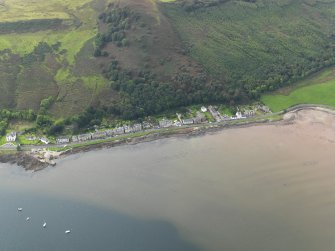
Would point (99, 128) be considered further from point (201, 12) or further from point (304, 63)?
point (304, 63)

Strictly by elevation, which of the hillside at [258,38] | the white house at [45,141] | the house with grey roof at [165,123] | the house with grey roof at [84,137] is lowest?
the white house at [45,141]

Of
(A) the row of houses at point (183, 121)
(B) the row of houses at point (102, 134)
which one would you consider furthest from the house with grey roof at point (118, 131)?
(A) the row of houses at point (183, 121)

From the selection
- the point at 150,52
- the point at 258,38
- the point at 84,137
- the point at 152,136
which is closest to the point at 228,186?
the point at 152,136

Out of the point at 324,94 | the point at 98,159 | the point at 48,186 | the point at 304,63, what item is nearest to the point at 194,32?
the point at 304,63

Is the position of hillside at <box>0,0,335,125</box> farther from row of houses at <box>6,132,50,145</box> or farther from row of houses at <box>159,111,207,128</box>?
row of houses at <box>6,132,50,145</box>

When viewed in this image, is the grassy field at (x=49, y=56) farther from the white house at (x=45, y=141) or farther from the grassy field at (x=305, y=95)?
the grassy field at (x=305, y=95)

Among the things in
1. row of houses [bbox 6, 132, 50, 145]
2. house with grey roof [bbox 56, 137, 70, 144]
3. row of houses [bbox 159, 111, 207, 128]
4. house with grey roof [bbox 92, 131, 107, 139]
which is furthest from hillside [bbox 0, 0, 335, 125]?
row of houses [bbox 6, 132, 50, 145]
